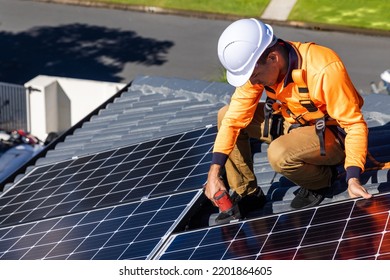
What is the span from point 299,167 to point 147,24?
2548 centimetres

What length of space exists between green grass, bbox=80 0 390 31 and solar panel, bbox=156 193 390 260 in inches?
959

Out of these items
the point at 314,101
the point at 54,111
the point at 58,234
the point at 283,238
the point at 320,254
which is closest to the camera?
the point at 320,254

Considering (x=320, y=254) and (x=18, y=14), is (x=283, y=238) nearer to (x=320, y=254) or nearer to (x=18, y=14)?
(x=320, y=254)

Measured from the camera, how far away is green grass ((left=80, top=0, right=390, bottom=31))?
33.5 metres

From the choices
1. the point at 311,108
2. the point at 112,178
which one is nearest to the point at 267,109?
the point at 311,108

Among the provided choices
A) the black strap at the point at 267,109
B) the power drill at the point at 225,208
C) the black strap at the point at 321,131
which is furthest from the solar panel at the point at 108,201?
the black strap at the point at 321,131

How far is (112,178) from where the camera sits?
1262cm

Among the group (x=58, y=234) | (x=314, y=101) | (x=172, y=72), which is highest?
(x=314, y=101)

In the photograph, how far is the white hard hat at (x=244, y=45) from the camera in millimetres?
9406

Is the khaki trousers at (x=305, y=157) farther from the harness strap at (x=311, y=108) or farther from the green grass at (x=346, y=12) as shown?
the green grass at (x=346, y=12)

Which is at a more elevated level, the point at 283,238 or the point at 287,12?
the point at 283,238

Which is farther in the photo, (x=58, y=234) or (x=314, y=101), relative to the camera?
(x=58, y=234)

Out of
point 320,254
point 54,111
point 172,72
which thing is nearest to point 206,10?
point 172,72

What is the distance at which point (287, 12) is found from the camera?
112 ft
